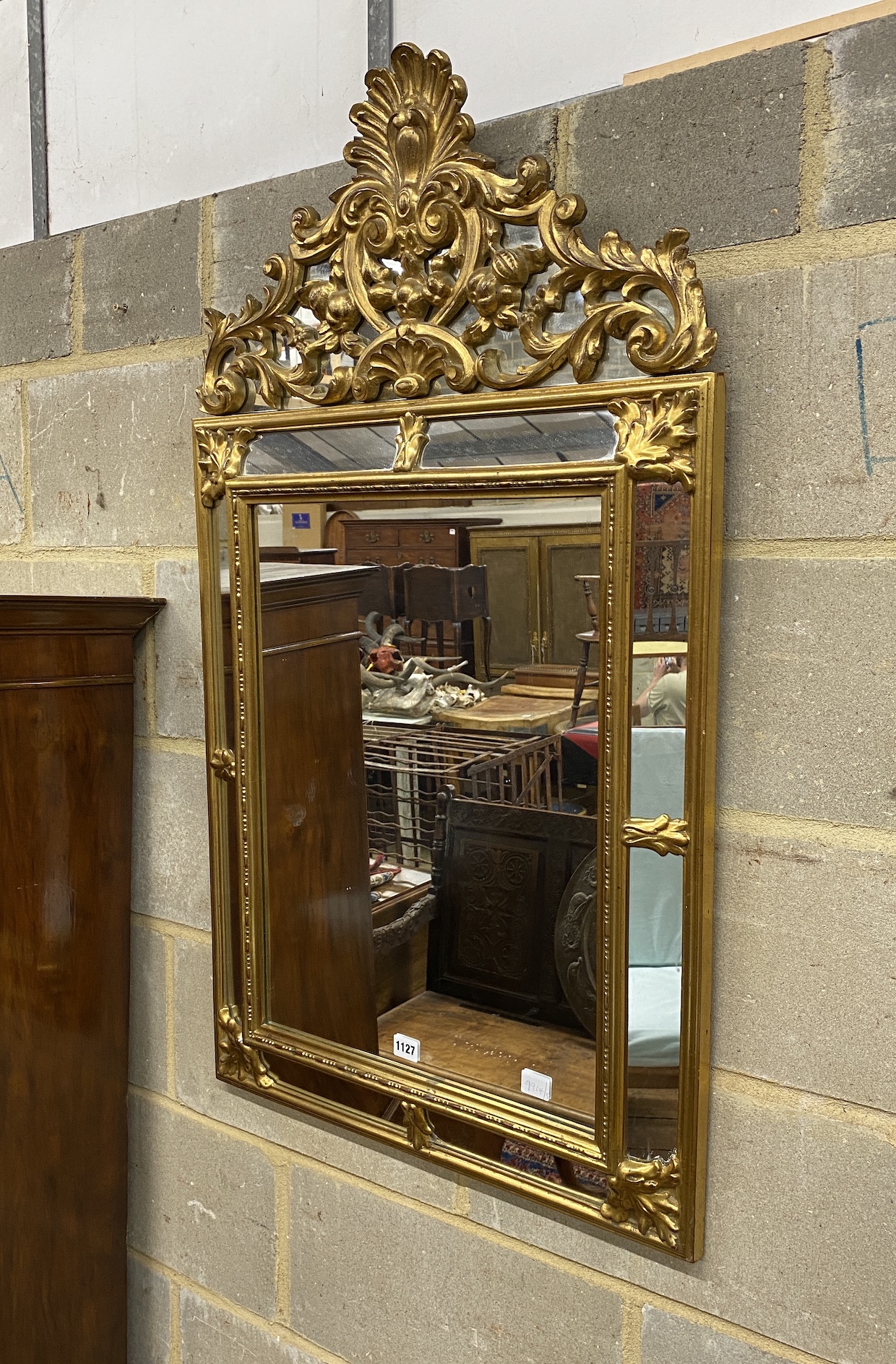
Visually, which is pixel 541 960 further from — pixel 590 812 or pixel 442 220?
pixel 442 220

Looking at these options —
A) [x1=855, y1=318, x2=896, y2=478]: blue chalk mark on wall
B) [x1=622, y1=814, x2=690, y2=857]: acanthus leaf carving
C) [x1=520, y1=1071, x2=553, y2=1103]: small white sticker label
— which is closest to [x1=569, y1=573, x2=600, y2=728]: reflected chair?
[x1=622, y1=814, x2=690, y2=857]: acanthus leaf carving

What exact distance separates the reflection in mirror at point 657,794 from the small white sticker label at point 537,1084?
0.08 meters

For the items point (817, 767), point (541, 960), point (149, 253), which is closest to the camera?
point (817, 767)

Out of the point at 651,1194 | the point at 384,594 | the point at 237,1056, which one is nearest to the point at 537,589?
the point at 384,594

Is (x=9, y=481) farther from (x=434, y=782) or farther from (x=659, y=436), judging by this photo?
(x=659, y=436)

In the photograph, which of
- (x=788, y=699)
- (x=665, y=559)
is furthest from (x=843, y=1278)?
(x=665, y=559)

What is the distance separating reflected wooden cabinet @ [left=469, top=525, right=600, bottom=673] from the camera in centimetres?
84

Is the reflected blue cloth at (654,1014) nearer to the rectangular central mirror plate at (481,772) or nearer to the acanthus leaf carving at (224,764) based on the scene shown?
the rectangular central mirror plate at (481,772)

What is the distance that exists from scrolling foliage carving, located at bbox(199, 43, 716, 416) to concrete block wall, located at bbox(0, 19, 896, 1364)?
4cm

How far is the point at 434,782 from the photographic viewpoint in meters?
0.96

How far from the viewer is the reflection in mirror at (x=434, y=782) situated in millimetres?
872

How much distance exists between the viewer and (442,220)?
0.90m

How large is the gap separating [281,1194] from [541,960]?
0.49 meters

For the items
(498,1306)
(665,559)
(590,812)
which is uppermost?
(665,559)
